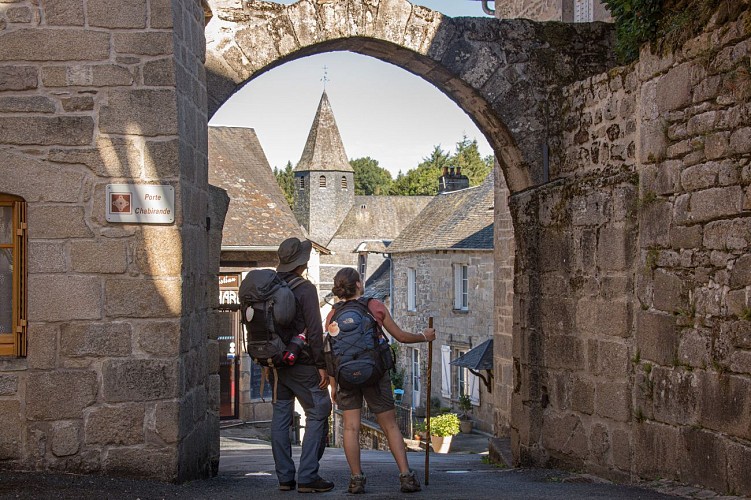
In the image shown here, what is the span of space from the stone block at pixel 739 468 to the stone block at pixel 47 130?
151 inches

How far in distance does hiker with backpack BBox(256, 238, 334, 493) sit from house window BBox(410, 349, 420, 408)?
2406 cm

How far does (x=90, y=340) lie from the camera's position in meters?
5.89

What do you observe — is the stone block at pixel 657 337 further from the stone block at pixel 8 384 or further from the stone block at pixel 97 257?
the stone block at pixel 8 384

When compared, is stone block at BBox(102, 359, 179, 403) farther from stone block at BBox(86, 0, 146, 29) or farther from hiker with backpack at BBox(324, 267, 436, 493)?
stone block at BBox(86, 0, 146, 29)

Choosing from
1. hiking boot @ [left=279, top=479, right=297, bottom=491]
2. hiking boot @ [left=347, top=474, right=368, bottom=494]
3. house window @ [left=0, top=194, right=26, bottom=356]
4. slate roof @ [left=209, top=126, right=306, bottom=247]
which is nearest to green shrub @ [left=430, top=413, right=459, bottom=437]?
slate roof @ [left=209, top=126, right=306, bottom=247]

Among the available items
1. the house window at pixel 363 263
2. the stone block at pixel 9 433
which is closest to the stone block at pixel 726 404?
the stone block at pixel 9 433

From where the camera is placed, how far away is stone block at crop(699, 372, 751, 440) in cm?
513

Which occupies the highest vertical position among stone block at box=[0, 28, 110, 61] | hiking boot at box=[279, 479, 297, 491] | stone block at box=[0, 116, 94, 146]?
stone block at box=[0, 28, 110, 61]

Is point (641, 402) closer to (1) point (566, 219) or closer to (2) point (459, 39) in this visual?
(1) point (566, 219)

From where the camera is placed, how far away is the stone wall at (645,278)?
536cm

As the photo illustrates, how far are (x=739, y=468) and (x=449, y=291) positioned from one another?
2259 centimetres

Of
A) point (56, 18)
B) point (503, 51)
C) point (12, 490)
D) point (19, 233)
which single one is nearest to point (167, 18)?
point (56, 18)

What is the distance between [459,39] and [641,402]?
133 inches

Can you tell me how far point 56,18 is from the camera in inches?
233
